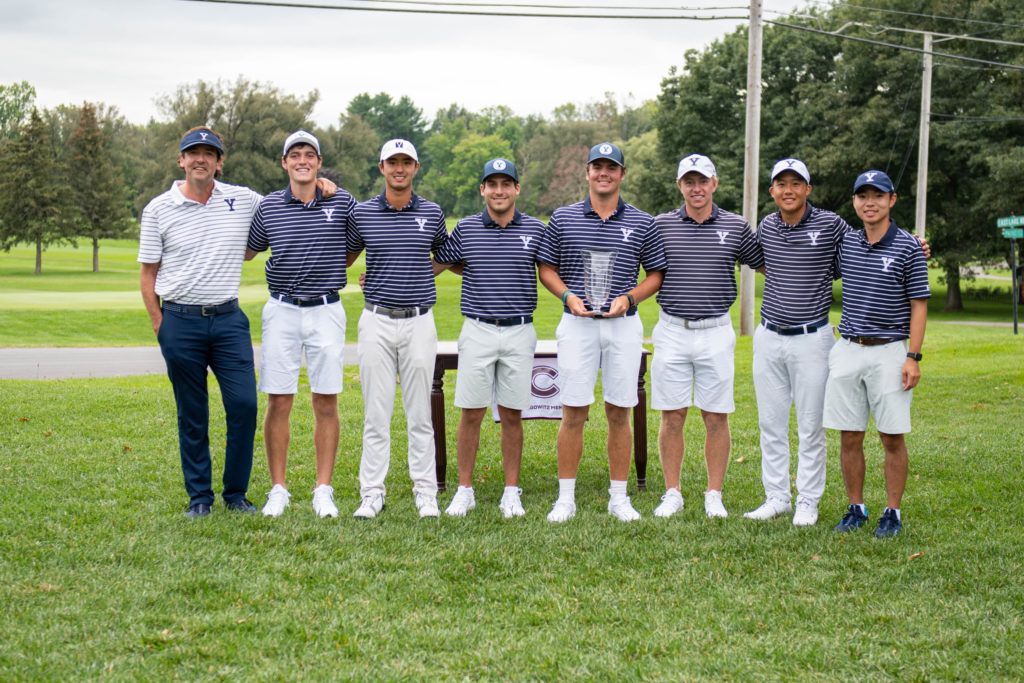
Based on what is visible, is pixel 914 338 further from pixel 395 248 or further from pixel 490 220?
pixel 395 248

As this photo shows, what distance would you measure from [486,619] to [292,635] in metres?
0.87

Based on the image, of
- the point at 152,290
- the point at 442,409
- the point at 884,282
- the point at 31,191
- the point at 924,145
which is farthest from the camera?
the point at 31,191

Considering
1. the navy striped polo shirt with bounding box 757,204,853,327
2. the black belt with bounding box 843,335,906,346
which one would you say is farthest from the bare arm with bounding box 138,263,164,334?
the black belt with bounding box 843,335,906,346

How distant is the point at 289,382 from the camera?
656 centimetres

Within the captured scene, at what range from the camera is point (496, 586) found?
17.0 feet

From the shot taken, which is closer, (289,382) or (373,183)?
(289,382)

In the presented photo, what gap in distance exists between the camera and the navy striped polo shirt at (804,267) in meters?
6.37

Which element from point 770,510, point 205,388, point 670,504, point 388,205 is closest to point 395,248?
point 388,205

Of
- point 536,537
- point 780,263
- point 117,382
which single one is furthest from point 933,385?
point 117,382

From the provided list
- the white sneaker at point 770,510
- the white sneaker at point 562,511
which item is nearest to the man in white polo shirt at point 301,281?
the white sneaker at point 562,511

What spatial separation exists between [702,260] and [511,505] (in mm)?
1986

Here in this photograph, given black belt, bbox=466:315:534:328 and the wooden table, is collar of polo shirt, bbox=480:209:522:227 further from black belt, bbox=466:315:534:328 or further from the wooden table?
the wooden table

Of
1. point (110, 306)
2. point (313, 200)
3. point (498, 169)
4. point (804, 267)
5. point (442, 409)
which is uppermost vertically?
point (498, 169)

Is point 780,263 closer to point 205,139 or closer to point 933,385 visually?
point 205,139
